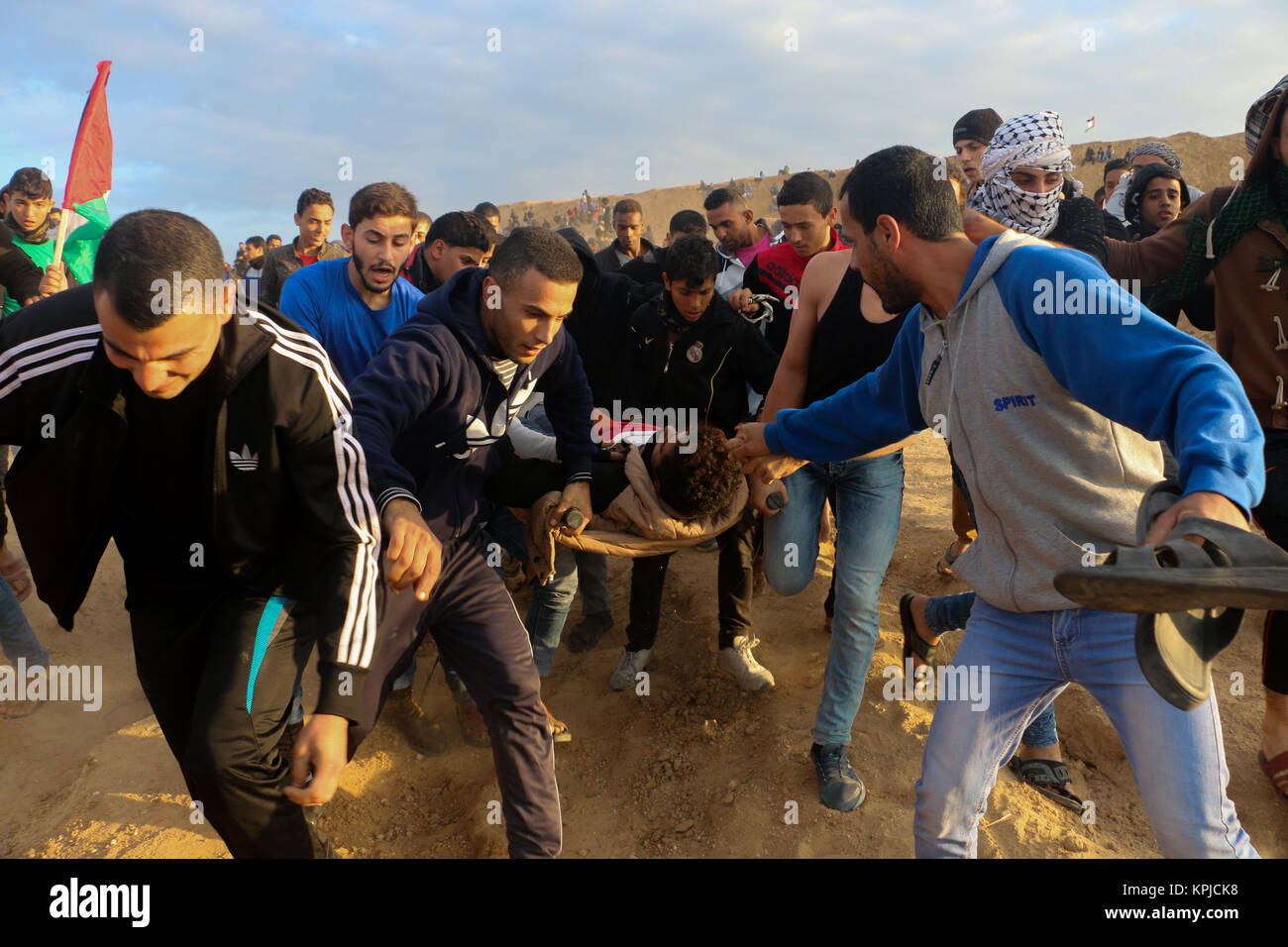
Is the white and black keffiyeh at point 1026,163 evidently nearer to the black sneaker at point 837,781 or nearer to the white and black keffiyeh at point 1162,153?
the white and black keffiyeh at point 1162,153

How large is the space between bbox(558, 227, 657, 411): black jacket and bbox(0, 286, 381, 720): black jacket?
2.25 meters

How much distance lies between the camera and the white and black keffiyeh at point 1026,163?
3678 mm

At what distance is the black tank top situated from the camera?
337cm

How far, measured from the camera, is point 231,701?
7.56ft

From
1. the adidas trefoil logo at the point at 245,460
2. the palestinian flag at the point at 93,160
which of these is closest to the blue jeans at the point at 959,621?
the adidas trefoil logo at the point at 245,460

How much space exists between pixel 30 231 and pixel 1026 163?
22.5 ft

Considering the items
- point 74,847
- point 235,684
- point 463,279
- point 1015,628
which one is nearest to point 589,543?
point 463,279

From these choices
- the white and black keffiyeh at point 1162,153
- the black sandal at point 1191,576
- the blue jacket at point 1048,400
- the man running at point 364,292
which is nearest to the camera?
the black sandal at point 1191,576

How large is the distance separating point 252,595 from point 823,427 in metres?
2.04

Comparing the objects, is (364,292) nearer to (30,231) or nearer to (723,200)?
(723,200)

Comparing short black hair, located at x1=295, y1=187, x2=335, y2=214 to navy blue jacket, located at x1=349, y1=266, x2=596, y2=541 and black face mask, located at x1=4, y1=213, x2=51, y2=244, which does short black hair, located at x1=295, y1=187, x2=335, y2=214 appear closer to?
black face mask, located at x1=4, y1=213, x2=51, y2=244

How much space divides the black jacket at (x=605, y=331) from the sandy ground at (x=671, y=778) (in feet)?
5.00

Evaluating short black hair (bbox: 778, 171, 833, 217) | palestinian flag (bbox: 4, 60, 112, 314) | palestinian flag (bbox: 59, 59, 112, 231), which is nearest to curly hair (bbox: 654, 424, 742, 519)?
short black hair (bbox: 778, 171, 833, 217)

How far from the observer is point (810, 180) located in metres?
4.22
